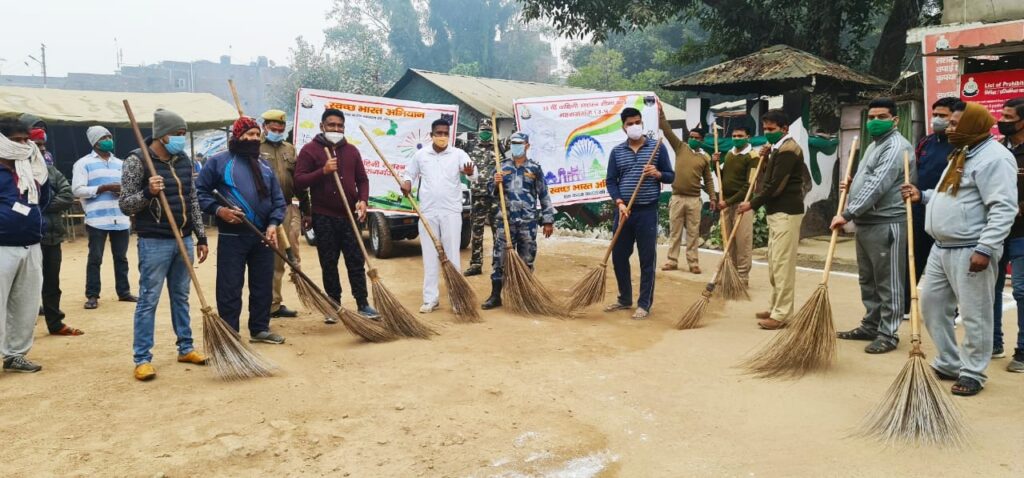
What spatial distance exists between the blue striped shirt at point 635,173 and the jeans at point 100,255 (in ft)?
16.0

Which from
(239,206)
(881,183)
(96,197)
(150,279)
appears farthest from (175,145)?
(881,183)

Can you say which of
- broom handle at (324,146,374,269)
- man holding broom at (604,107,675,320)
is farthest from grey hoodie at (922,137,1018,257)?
broom handle at (324,146,374,269)

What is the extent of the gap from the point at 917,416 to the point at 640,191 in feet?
10.7

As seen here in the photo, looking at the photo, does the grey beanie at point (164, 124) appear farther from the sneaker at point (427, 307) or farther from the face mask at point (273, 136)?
the sneaker at point (427, 307)

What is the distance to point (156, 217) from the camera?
484 cm

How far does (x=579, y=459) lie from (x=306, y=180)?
3.62 meters

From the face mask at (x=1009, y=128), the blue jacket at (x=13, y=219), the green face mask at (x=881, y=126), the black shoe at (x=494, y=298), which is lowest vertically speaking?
the black shoe at (x=494, y=298)

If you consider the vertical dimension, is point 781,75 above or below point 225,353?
above

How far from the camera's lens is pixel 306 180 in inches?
244

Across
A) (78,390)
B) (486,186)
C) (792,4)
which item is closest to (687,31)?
(792,4)

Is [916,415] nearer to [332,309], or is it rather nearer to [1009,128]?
[1009,128]

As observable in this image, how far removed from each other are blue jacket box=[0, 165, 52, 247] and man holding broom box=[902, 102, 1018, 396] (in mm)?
5681

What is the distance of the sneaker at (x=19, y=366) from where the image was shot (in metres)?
5.07

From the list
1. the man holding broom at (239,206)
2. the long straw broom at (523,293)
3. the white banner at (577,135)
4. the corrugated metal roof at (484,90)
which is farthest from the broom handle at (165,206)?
the corrugated metal roof at (484,90)
